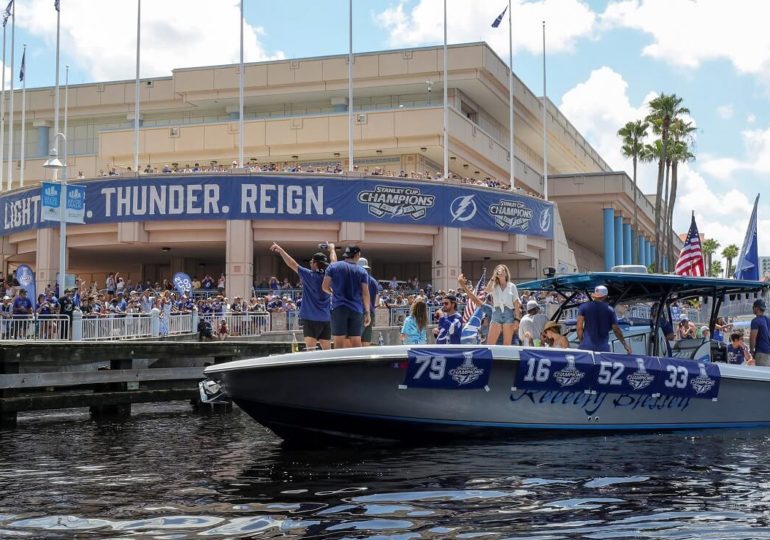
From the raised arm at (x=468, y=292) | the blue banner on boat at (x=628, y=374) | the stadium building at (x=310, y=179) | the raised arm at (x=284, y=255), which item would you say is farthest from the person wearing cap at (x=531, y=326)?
the stadium building at (x=310, y=179)

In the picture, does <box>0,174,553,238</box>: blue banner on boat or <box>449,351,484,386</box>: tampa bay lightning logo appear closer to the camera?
<box>449,351,484,386</box>: tampa bay lightning logo

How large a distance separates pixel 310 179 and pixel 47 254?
12.2m

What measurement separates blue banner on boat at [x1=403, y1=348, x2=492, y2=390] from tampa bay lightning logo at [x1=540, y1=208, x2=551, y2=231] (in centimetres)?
3427

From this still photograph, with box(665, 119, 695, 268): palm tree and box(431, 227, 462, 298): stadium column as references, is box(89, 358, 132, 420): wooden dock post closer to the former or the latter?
box(431, 227, 462, 298): stadium column

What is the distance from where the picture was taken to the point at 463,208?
1533 inches

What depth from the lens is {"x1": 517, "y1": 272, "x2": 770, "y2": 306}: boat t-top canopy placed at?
1220 centimetres

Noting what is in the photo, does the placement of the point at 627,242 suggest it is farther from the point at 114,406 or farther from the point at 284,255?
the point at 284,255

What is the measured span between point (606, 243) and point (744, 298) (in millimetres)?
43337

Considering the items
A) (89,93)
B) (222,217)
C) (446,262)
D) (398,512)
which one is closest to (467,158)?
(446,262)

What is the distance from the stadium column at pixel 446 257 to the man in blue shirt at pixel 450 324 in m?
25.4

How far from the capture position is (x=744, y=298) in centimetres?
1345

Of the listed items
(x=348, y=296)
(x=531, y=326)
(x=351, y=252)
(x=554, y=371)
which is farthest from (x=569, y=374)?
(x=351, y=252)

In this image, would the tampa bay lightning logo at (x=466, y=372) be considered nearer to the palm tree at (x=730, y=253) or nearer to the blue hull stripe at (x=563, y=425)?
the blue hull stripe at (x=563, y=425)

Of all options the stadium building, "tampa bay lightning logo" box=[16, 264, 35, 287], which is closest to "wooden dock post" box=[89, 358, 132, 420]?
"tampa bay lightning logo" box=[16, 264, 35, 287]
